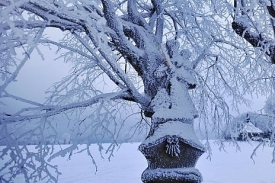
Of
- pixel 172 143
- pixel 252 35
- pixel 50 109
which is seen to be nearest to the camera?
pixel 172 143

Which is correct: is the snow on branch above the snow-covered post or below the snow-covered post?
above

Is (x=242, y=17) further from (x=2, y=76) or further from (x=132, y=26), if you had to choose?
(x=2, y=76)

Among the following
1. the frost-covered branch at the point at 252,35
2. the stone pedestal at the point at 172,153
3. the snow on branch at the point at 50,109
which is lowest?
the stone pedestal at the point at 172,153

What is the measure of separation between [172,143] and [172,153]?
0.42 feet

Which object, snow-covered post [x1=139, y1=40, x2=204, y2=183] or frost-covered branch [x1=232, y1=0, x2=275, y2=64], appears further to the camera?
frost-covered branch [x1=232, y1=0, x2=275, y2=64]

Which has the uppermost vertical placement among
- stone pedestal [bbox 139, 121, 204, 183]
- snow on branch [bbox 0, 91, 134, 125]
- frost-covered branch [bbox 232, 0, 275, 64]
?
frost-covered branch [bbox 232, 0, 275, 64]

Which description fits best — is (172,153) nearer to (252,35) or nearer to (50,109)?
(50,109)

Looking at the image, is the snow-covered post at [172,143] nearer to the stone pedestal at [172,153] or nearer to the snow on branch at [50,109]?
the stone pedestal at [172,153]

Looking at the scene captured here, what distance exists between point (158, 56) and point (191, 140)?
165cm

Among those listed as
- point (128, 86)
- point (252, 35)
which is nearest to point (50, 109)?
point (128, 86)

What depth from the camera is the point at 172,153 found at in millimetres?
3652

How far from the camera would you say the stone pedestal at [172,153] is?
363cm

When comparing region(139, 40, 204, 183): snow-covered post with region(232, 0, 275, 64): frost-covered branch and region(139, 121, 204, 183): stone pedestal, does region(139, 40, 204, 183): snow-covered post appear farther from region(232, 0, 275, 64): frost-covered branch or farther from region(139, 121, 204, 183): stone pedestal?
region(232, 0, 275, 64): frost-covered branch

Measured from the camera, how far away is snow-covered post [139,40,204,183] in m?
3.63
